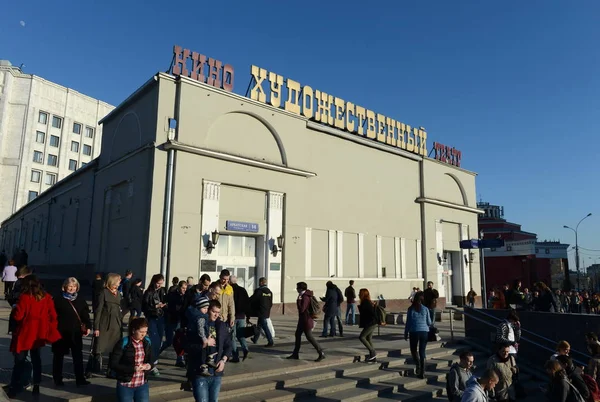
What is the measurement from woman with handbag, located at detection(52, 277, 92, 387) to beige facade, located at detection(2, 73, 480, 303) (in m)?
8.98

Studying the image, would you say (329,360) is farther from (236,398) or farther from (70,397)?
(70,397)

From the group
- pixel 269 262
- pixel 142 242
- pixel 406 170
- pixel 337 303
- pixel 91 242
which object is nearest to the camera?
pixel 337 303

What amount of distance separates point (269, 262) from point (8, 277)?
10161 millimetres

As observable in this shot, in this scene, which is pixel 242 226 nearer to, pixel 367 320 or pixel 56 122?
pixel 367 320

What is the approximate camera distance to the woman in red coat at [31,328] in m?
5.88

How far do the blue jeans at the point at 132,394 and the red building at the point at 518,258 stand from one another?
→ 40.6 m

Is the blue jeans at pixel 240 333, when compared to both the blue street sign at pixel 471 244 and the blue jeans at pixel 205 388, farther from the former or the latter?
the blue street sign at pixel 471 244

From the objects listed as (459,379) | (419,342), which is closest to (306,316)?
(419,342)

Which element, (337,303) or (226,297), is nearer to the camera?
(226,297)

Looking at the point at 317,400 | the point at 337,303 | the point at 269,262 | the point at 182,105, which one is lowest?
the point at 317,400

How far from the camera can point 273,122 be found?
19.9 metres

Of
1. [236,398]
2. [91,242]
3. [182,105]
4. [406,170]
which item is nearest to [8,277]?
[91,242]

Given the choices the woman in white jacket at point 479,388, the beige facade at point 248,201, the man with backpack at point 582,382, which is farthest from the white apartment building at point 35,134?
the man with backpack at point 582,382

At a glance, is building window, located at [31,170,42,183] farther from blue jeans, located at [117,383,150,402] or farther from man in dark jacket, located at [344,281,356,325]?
blue jeans, located at [117,383,150,402]
